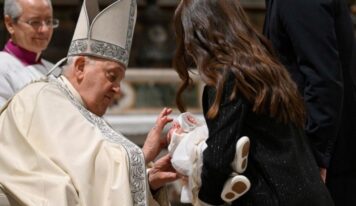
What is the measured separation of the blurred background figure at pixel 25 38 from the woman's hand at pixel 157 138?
3.18 ft

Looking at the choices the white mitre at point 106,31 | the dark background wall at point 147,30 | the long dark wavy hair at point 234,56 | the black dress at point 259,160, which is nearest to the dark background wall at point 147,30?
the dark background wall at point 147,30

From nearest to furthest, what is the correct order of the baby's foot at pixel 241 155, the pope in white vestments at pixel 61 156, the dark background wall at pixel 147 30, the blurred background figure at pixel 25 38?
Result: the baby's foot at pixel 241 155, the pope in white vestments at pixel 61 156, the blurred background figure at pixel 25 38, the dark background wall at pixel 147 30

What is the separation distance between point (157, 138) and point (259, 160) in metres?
0.55

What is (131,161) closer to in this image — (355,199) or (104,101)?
(104,101)

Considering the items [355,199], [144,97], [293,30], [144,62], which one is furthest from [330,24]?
[144,62]

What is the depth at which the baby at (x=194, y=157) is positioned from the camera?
8.82 feet

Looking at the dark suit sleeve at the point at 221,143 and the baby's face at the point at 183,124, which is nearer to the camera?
the dark suit sleeve at the point at 221,143

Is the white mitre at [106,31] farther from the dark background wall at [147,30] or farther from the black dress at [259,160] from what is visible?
the dark background wall at [147,30]

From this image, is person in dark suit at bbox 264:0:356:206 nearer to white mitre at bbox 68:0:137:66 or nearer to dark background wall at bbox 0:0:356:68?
white mitre at bbox 68:0:137:66

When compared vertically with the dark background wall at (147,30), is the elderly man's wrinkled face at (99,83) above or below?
above

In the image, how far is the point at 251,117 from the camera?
274 cm

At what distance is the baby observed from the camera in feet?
8.82

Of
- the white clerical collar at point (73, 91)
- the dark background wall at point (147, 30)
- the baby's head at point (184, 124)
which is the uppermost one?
the white clerical collar at point (73, 91)

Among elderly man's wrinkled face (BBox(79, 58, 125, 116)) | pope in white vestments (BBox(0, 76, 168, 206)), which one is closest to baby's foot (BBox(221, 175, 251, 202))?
pope in white vestments (BBox(0, 76, 168, 206))
